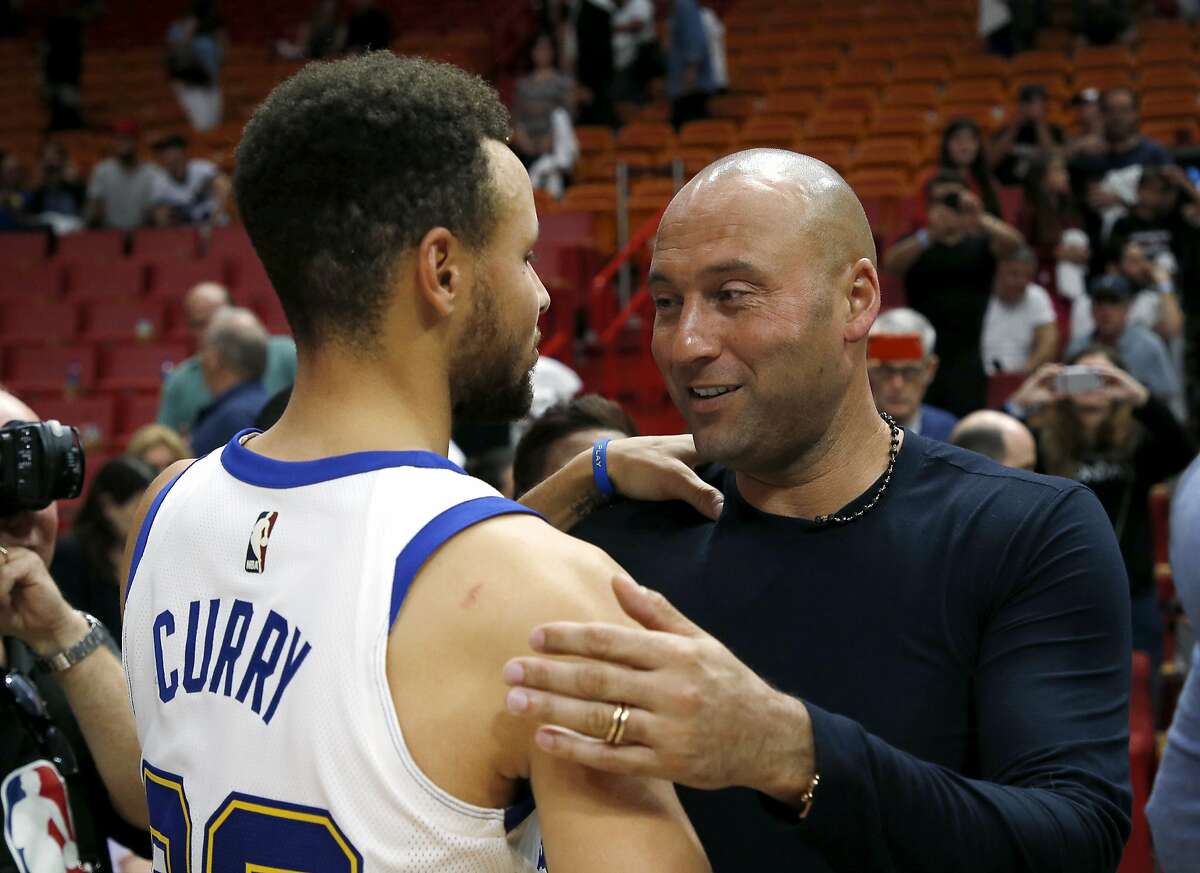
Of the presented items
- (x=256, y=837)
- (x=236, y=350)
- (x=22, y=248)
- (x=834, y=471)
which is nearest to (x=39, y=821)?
(x=256, y=837)

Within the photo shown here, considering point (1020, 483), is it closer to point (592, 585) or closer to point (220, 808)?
point (592, 585)

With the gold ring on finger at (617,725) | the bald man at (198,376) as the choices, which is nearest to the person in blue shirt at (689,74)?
the bald man at (198,376)

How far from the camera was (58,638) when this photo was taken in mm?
2156

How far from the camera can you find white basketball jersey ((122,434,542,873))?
1315 mm

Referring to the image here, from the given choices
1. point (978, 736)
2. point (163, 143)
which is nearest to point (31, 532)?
point (978, 736)

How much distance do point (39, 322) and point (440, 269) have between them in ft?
29.8

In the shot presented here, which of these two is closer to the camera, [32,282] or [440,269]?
[440,269]

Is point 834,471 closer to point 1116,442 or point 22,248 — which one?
point 1116,442

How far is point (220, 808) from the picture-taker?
1416mm

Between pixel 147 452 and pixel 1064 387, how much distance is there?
3.16 meters

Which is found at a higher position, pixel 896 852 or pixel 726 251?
pixel 726 251

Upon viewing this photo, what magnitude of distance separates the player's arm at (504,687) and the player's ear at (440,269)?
10.1 inches

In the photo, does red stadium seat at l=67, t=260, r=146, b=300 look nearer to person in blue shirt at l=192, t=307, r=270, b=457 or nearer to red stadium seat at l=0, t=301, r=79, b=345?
red stadium seat at l=0, t=301, r=79, b=345

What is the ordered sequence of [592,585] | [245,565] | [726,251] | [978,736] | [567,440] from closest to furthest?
[592,585]
[245,565]
[978,736]
[726,251]
[567,440]
